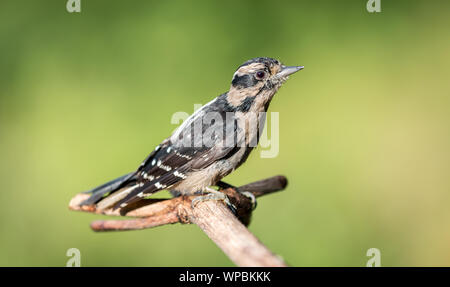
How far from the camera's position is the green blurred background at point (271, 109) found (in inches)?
189

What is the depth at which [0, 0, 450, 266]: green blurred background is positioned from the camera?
15.7 feet

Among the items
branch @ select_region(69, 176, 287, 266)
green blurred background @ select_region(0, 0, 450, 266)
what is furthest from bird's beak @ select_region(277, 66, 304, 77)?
Result: green blurred background @ select_region(0, 0, 450, 266)

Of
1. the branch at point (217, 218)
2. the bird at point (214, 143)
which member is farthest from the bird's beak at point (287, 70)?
the branch at point (217, 218)

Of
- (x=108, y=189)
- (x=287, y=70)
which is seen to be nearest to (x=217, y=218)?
(x=108, y=189)

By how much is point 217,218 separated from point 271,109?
8.59 ft

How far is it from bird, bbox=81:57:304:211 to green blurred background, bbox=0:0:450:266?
3.69ft

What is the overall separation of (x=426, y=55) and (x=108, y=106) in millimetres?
3448

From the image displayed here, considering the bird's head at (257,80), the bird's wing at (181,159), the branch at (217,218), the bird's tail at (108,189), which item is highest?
the bird's head at (257,80)

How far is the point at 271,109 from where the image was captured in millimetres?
5438

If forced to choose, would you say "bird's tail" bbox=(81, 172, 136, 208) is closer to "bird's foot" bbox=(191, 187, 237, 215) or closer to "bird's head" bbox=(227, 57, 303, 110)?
"bird's foot" bbox=(191, 187, 237, 215)

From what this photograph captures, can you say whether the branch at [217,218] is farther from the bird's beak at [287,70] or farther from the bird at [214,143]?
the bird's beak at [287,70]

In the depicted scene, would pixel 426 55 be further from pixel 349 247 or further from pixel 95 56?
pixel 95 56

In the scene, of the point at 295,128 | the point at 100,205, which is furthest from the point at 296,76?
the point at 100,205

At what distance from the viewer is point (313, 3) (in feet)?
19.4
